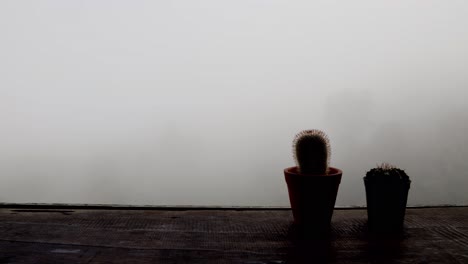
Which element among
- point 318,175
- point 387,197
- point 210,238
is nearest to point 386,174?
point 387,197

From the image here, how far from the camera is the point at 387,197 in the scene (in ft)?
3.50

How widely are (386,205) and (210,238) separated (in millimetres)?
479

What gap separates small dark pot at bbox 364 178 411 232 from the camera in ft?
3.48

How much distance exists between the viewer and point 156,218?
1.17m

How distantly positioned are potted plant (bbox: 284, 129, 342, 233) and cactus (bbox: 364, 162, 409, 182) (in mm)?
94

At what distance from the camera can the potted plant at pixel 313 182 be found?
1.04m

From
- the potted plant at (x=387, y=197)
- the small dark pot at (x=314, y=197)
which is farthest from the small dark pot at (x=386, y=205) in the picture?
the small dark pot at (x=314, y=197)

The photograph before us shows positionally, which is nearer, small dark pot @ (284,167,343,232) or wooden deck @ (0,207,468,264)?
wooden deck @ (0,207,468,264)

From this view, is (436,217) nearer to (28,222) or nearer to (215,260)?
(215,260)

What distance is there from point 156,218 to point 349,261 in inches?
22.6

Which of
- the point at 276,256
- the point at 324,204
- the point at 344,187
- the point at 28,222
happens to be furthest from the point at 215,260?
the point at 344,187

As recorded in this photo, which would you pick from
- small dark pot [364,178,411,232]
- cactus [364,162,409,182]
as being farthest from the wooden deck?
cactus [364,162,409,182]

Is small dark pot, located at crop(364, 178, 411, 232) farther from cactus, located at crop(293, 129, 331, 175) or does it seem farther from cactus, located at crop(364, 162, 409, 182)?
cactus, located at crop(293, 129, 331, 175)

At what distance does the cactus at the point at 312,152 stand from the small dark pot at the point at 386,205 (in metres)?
0.15
